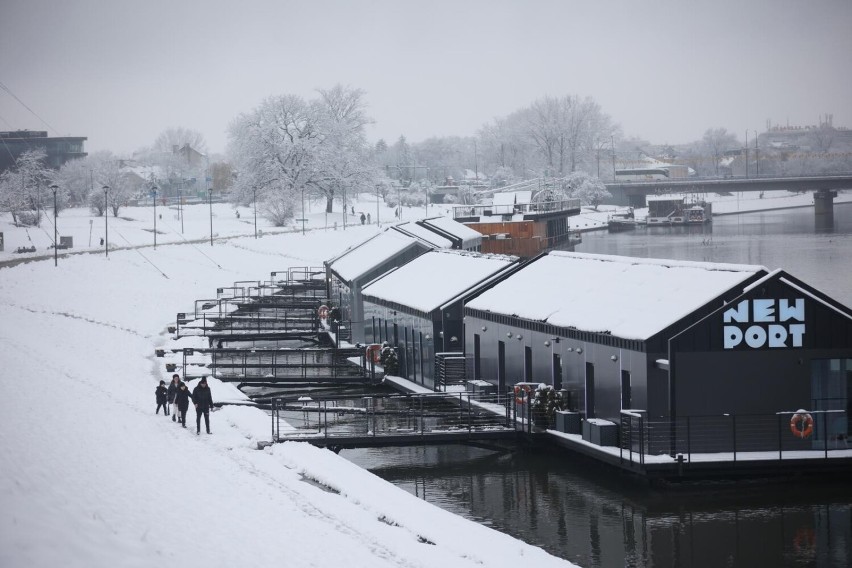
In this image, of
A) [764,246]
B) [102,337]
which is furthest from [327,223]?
[102,337]

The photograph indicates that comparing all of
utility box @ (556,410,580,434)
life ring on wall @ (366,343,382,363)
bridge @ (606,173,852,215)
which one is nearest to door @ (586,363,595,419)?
utility box @ (556,410,580,434)

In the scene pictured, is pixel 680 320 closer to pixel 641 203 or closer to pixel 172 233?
pixel 172 233

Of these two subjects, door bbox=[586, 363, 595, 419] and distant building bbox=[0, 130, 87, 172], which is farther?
distant building bbox=[0, 130, 87, 172]

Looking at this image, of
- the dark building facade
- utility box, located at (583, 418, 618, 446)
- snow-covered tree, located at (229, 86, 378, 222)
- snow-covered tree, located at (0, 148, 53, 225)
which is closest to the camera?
the dark building facade

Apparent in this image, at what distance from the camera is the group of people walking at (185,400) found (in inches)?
1187

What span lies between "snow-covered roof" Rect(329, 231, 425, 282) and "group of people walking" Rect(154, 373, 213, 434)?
68.8 feet

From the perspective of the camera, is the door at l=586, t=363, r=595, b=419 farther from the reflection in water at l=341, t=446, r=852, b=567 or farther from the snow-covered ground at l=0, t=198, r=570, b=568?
the snow-covered ground at l=0, t=198, r=570, b=568

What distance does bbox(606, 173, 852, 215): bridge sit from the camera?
142125 mm

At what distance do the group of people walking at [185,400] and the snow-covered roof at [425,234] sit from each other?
2796cm

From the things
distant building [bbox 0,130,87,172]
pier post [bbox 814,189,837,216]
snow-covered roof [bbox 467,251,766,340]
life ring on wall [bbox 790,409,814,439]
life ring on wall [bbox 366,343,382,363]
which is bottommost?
life ring on wall [bbox 790,409,814,439]

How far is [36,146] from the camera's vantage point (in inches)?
4459

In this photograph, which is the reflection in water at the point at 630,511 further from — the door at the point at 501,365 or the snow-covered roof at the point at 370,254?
the snow-covered roof at the point at 370,254

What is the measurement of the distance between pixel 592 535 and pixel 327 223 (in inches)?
4573

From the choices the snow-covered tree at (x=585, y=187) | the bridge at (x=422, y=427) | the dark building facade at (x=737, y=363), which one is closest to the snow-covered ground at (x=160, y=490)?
the bridge at (x=422, y=427)
